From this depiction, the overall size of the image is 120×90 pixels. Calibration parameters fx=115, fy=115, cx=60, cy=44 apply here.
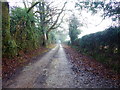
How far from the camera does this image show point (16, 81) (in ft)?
17.0

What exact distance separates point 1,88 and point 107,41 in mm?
6651

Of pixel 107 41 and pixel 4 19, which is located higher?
pixel 4 19

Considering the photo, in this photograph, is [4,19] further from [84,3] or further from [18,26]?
[84,3]

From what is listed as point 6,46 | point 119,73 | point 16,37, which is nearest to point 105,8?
point 119,73

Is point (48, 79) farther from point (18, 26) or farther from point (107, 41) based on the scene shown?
point (18, 26)

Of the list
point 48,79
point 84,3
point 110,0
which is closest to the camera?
point 48,79

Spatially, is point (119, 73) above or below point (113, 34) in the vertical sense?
below

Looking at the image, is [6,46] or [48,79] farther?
[6,46]

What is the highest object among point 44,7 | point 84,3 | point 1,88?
point 44,7

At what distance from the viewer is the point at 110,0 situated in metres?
6.04

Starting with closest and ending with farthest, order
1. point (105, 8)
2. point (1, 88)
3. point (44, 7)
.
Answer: point (1, 88)
point (105, 8)
point (44, 7)

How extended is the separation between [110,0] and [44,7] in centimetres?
1790

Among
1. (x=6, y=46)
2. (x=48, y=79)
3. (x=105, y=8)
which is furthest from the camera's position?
(x=6, y=46)

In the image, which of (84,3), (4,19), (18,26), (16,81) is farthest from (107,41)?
(18,26)
